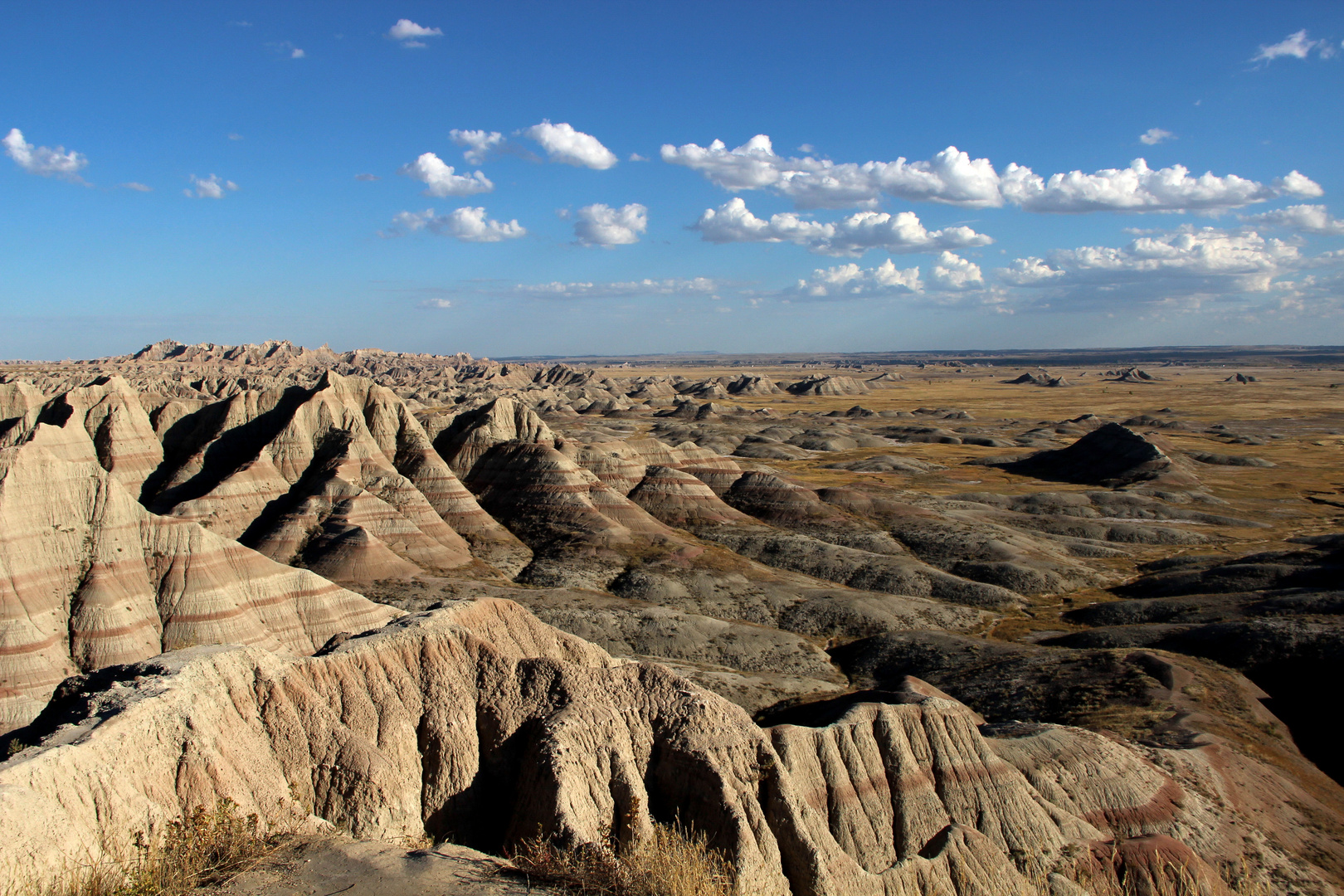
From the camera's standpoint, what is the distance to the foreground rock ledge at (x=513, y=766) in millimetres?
15430

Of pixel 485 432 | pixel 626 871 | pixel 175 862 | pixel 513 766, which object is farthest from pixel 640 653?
pixel 485 432

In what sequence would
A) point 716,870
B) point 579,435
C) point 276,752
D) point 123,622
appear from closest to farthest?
1. point 716,870
2. point 276,752
3. point 123,622
4. point 579,435

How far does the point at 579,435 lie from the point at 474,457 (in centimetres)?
5998

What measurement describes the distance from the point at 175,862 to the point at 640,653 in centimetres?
3557

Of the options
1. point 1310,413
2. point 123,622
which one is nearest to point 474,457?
point 123,622

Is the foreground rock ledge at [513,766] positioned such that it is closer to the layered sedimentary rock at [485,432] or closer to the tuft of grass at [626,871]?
the tuft of grass at [626,871]

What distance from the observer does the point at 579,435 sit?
451 feet

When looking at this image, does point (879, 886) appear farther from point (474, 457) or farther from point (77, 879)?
point (474, 457)

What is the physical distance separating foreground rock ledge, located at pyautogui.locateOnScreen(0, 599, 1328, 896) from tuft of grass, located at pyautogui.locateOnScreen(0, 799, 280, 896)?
0.61m

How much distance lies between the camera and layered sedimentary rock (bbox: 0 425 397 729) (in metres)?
31.5

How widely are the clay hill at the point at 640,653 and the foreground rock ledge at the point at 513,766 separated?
8 cm

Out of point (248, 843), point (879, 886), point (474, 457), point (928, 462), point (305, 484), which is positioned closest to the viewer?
point (248, 843)

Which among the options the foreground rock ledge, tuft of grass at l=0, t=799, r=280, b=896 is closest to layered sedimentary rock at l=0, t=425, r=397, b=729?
the foreground rock ledge

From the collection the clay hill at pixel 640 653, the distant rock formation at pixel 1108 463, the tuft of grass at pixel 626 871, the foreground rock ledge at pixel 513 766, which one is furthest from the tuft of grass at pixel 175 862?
the distant rock formation at pixel 1108 463
